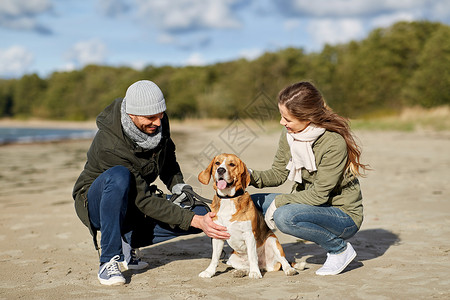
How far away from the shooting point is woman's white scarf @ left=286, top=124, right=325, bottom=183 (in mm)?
3787

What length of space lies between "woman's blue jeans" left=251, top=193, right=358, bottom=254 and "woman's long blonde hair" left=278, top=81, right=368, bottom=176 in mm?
437

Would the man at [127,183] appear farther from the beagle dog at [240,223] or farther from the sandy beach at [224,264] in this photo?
the sandy beach at [224,264]

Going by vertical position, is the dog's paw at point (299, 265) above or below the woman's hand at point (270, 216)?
below

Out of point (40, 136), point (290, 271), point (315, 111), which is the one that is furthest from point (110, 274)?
point (40, 136)

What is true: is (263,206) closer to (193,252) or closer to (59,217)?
(193,252)

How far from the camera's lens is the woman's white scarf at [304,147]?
3787 millimetres

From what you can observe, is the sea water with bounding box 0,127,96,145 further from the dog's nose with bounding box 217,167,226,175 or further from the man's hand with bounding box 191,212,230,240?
the dog's nose with bounding box 217,167,226,175

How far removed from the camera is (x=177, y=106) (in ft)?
208

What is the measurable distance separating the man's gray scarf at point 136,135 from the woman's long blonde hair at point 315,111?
1.20m

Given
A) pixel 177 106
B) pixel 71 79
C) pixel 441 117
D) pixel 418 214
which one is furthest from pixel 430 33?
pixel 71 79

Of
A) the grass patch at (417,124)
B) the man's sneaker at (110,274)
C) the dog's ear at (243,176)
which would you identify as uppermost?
the dog's ear at (243,176)

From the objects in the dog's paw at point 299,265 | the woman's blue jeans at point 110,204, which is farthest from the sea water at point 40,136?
the dog's paw at point 299,265

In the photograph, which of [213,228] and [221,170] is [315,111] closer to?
[221,170]

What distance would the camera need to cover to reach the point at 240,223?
3.69m
